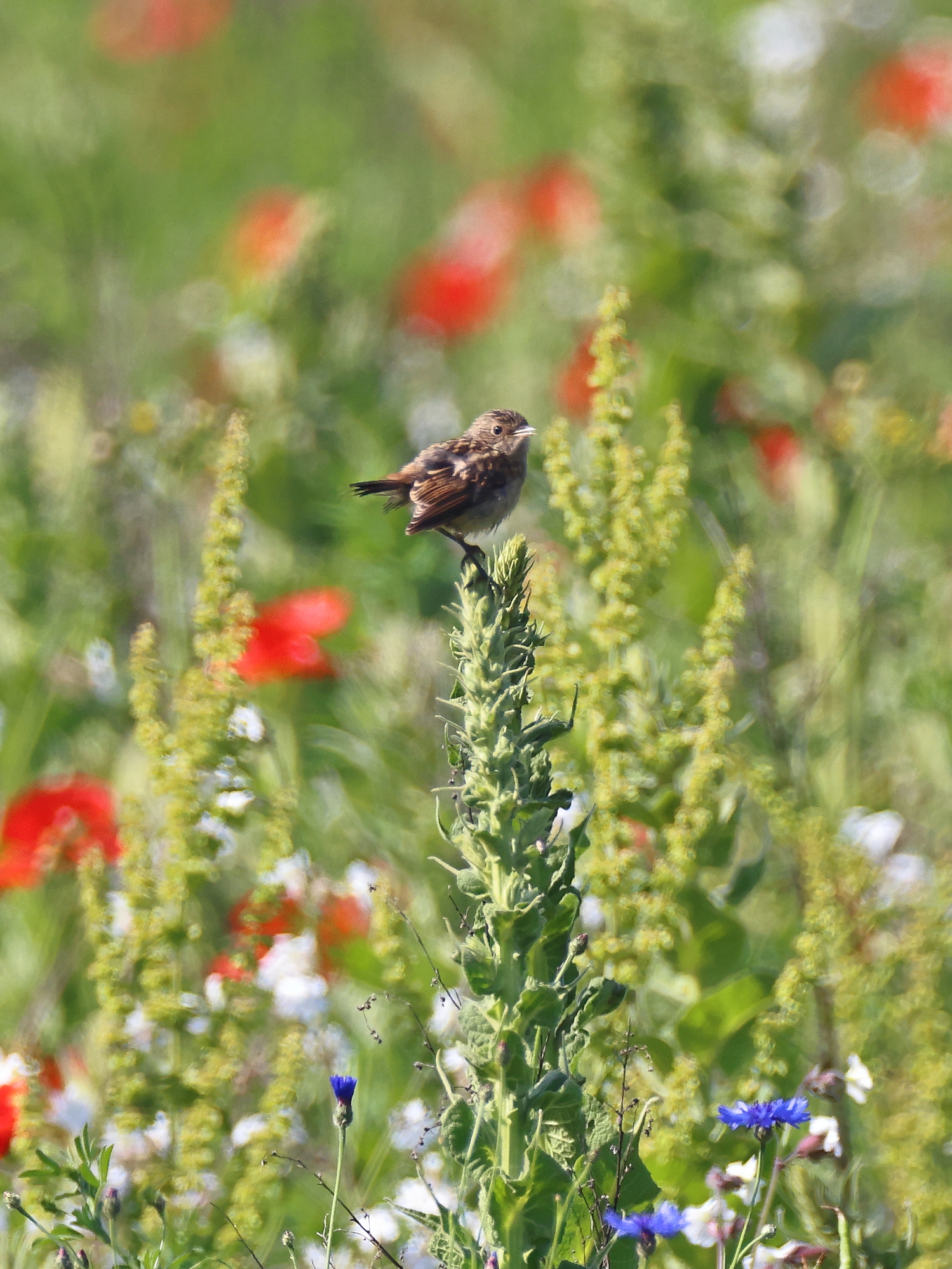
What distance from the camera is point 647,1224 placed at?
125cm

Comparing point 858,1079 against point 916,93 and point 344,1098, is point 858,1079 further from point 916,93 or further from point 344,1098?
point 916,93

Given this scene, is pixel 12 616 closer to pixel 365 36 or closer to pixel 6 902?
pixel 6 902

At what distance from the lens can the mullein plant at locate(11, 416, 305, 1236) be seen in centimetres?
168

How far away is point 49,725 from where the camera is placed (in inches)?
119

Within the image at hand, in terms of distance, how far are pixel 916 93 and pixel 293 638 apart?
3864 mm

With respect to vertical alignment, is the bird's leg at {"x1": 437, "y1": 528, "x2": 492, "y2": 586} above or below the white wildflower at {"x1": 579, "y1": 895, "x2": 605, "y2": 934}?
above

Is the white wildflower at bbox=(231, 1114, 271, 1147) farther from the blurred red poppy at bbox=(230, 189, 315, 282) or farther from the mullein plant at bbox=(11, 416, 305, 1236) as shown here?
the blurred red poppy at bbox=(230, 189, 315, 282)

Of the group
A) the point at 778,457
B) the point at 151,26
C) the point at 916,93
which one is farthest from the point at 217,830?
the point at 151,26

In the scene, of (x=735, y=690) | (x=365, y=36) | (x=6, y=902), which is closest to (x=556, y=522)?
(x=735, y=690)

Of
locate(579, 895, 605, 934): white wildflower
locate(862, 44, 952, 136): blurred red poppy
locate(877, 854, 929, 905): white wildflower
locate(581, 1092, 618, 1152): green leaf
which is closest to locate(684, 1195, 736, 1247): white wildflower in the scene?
locate(581, 1092, 618, 1152): green leaf

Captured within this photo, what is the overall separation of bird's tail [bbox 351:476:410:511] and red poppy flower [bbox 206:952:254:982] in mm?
611

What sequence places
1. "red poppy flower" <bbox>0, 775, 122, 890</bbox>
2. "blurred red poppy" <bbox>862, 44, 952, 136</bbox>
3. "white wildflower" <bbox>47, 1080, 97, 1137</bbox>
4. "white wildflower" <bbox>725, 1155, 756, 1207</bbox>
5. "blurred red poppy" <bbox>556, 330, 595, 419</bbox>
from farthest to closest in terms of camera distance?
"blurred red poppy" <bbox>862, 44, 952, 136</bbox> < "blurred red poppy" <bbox>556, 330, 595, 419</bbox> < "red poppy flower" <bbox>0, 775, 122, 890</bbox> < "white wildflower" <bbox>47, 1080, 97, 1137</bbox> < "white wildflower" <bbox>725, 1155, 756, 1207</bbox>

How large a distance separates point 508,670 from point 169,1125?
92 centimetres

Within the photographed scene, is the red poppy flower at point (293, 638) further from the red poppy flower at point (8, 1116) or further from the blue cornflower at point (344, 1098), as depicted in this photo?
the blue cornflower at point (344, 1098)
